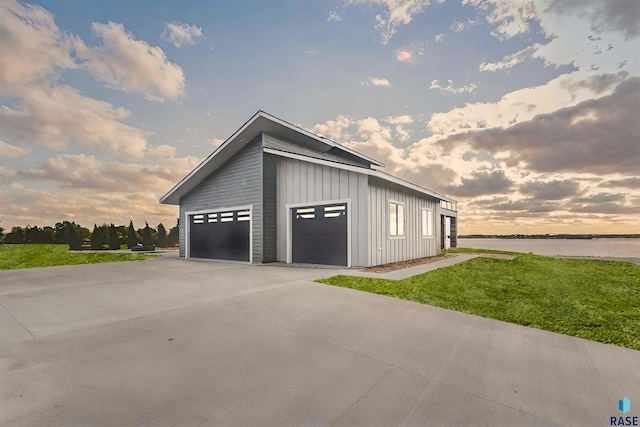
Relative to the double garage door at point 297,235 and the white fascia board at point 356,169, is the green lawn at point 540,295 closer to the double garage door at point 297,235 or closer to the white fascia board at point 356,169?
the double garage door at point 297,235

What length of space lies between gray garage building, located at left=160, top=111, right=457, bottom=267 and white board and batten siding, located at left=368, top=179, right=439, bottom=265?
0.04 m

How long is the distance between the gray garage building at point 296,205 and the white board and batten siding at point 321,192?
4 cm

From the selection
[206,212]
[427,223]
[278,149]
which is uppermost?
[278,149]

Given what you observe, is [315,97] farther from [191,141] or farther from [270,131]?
[191,141]

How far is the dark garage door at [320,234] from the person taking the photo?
1057cm

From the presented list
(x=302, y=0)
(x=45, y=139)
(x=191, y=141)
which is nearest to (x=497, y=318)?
(x=302, y=0)

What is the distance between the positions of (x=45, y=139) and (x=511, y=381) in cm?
1978

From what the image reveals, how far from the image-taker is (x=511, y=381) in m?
2.56

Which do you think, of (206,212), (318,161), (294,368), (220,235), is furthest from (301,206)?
(294,368)

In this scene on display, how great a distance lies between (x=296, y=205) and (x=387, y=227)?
4023mm

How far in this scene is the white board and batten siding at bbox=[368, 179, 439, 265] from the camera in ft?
33.7

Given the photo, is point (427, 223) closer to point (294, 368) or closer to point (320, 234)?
point (320, 234)

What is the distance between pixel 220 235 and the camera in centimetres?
1445

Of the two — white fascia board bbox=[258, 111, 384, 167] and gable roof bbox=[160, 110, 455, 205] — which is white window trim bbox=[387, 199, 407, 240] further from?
white fascia board bbox=[258, 111, 384, 167]
